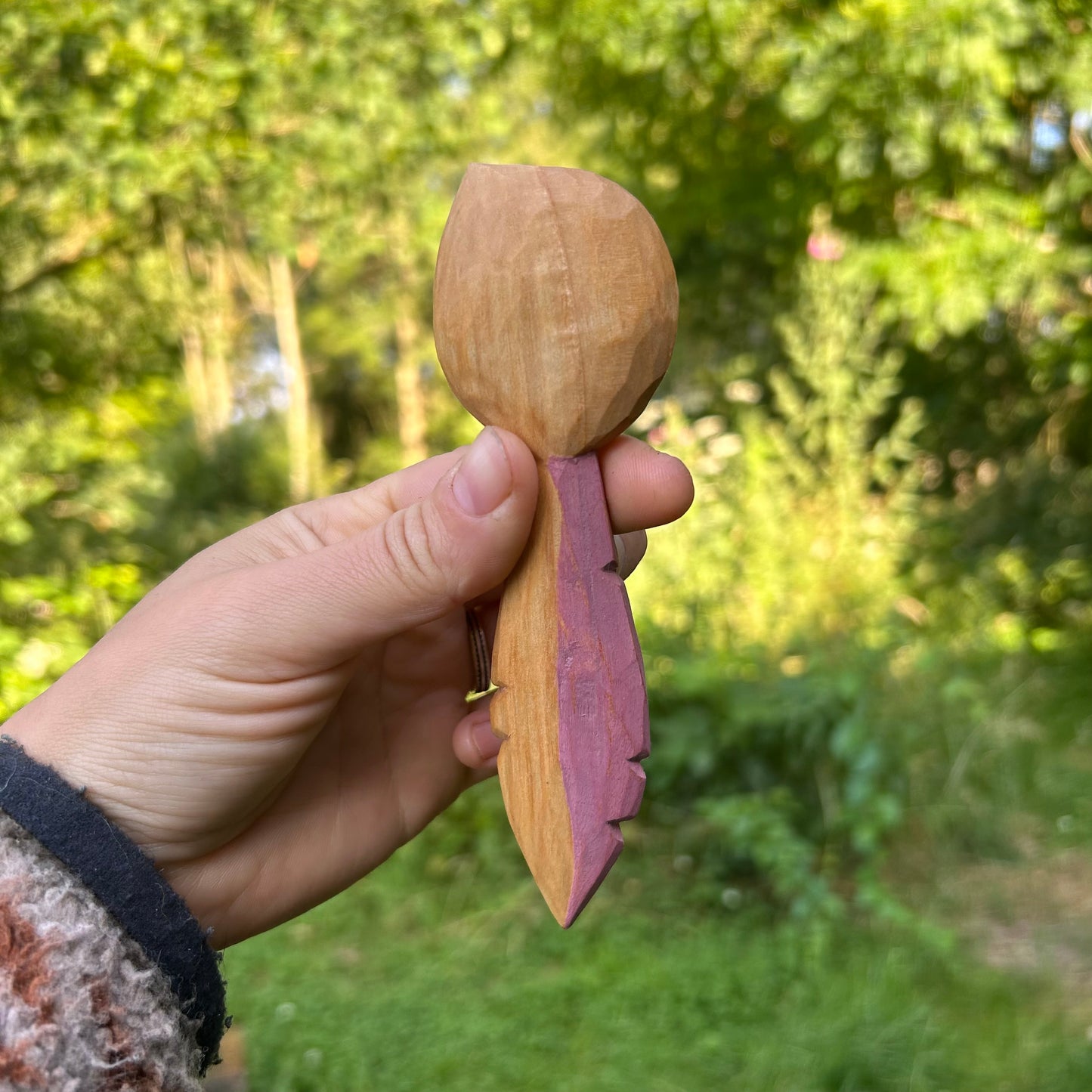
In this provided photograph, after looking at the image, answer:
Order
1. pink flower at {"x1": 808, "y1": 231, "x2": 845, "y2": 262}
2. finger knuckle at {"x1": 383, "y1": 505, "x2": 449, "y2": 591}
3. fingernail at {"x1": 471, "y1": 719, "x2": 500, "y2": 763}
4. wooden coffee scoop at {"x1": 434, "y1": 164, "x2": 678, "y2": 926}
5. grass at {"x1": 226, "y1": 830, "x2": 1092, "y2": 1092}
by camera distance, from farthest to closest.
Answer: pink flower at {"x1": 808, "y1": 231, "x2": 845, "y2": 262} < grass at {"x1": 226, "y1": 830, "x2": 1092, "y2": 1092} < fingernail at {"x1": 471, "y1": 719, "x2": 500, "y2": 763} < finger knuckle at {"x1": 383, "y1": 505, "x2": 449, "y2": 591} < wooden coffee scoop at {"x1": 434, "y1": 164, "x2": 678, "y2": 926}

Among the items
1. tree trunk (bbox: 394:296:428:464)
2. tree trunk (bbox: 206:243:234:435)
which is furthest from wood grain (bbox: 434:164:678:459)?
tree trunk (bbox: 394:296:428:464)

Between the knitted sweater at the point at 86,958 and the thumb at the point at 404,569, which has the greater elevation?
the thumb at the point at 404,569

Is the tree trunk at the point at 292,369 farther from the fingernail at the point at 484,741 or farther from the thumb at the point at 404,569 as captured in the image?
the thumb at the point at 404,569

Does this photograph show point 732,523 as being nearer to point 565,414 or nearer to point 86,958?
point 565,414

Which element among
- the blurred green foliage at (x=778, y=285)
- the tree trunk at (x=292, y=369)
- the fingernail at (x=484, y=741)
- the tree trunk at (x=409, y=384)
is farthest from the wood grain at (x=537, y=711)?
the tree trunk at (x=409, y=384)

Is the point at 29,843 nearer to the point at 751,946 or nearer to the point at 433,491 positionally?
the point at 433,491

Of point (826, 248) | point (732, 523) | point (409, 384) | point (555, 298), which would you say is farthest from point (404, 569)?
point (409, 384)

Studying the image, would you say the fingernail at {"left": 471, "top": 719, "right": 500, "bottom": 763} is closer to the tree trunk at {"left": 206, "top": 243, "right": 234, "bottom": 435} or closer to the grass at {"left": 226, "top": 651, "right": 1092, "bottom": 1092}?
the grass at {"left": 226, "top": 651, "right": 1092, "bottom": 1092}
